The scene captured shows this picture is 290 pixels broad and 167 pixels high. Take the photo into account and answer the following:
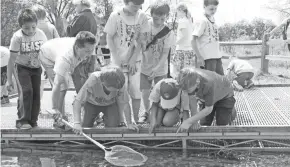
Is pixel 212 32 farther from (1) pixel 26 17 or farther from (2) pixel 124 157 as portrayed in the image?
(1) pixel 26 17

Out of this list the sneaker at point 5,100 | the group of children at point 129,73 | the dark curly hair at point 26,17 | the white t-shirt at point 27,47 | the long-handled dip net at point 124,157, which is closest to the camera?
the long-handled dip net at point 124,157

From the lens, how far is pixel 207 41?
5684 mm

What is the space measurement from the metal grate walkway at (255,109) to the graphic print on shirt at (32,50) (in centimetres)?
85

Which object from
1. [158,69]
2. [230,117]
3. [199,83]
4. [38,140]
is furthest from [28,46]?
[230,117]

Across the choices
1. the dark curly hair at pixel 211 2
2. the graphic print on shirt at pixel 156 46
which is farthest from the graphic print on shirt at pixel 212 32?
the graphic print on shirt at pixel 156 46

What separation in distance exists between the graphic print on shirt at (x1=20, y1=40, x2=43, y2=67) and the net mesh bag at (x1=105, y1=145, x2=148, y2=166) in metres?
1.52

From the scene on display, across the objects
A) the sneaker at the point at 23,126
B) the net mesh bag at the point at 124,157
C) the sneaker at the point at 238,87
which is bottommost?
the net mesh bag at the point at 124,157

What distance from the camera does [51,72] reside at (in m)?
5.49

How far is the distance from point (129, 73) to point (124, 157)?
117cm

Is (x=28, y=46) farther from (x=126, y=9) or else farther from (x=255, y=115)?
(x=255, y=115)

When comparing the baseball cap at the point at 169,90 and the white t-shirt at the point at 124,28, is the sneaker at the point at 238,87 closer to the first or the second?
the white t-shirt at the point at 124,28

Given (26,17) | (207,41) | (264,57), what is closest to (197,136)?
(207,41)

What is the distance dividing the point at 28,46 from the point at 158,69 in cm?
157

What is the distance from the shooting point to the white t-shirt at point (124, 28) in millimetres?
5117
